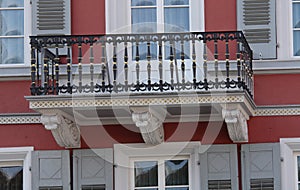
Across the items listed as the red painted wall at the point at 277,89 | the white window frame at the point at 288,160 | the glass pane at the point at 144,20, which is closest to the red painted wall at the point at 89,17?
the glass pane at the point at 144,20

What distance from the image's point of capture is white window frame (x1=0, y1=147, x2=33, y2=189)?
1359 cm

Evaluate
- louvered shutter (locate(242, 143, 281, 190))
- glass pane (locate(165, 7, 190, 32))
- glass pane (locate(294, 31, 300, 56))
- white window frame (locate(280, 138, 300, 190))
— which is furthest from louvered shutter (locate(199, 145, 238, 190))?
glass pane (locate(165, 7, 190, 32))

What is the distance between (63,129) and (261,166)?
2592 millimetres

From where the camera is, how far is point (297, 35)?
1391cm

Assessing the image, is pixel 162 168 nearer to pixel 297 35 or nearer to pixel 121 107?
pixel 121 107

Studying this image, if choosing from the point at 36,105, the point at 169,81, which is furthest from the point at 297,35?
A: the point at 36,105

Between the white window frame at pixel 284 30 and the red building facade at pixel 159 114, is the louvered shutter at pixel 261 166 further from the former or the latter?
the white window frame at pixel 284 30

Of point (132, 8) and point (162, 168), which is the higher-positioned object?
point (132, 8)

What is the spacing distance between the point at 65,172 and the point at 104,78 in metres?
1.48

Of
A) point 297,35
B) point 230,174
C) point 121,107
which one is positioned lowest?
point 230,174

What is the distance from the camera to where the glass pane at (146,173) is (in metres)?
13.7

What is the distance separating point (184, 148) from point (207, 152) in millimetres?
353

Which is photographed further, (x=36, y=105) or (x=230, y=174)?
(x=230, y=174)

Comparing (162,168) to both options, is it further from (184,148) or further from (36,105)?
(36,105)
